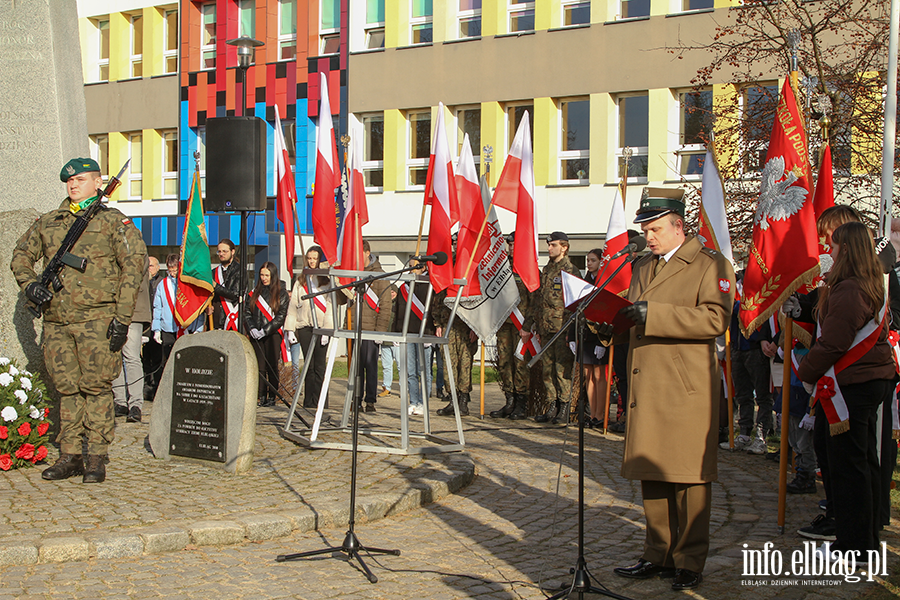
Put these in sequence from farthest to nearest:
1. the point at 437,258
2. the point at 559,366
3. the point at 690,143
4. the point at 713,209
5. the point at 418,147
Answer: the point at 418,147, the point at 690,143, the point at 559,366, the point at 713,209, the point at 437,258

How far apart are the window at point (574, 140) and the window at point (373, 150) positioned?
529cm

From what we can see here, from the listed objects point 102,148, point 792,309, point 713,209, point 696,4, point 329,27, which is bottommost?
point 792,309

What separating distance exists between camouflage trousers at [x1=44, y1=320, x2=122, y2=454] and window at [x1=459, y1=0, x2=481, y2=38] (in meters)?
19.2

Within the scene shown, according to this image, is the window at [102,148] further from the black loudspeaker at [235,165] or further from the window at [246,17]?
the black loudspeaker at [235,165]

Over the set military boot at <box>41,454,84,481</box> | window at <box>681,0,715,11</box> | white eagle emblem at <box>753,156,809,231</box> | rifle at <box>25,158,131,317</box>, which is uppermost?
window at <box>681,0,715,11</box>

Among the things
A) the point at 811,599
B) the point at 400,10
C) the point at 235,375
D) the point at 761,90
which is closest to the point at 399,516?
the point at 235,375

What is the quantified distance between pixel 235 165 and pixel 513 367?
14.8 ft

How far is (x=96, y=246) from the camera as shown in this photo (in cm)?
718

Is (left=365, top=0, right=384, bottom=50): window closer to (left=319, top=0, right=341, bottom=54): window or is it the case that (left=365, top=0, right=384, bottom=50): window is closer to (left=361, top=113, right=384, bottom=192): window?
(left=319, top=0, right=341, bottom=54): window

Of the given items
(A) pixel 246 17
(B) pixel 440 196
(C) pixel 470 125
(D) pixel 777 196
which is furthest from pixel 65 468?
(A) pixel 246 17

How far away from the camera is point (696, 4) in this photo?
72.5ft

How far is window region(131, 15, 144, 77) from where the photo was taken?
3039 centimetres

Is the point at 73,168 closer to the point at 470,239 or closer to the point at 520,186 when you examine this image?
the point at 470,239

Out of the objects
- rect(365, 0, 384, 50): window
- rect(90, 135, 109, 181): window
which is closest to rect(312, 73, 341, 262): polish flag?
rect(365, 0, 384, 50): window
